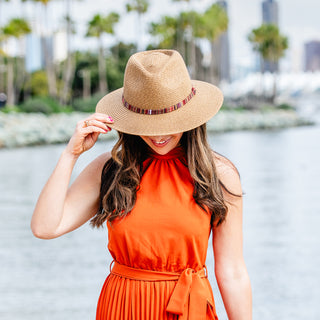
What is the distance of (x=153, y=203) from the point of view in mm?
1623

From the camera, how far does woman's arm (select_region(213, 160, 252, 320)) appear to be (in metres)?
1.68

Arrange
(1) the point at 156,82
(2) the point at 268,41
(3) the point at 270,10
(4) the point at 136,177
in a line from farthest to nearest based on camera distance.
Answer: (3) the point at 270,10
(2) the point at 268,41
(4) the point at 136,177
(1) the point at 156,82

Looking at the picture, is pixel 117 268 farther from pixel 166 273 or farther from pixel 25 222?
pixel 25 222

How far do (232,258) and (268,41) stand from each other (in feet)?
206

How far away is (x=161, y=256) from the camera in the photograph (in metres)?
1.60

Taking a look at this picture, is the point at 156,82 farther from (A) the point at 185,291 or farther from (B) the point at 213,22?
(B) the point at 213,22

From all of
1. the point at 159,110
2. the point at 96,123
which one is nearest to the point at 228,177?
the point at 159,110

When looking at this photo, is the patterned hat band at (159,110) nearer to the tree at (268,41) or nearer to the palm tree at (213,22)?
the palm tree at (213,22)

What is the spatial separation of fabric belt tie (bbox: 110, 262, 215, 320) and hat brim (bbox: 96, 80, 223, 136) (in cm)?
40

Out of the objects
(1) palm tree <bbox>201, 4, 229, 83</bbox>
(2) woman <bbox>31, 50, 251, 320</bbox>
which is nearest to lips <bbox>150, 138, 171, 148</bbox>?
(2) woman <bbox>31, 50, 251, 320</bbox>

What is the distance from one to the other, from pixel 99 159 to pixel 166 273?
1.30 feet

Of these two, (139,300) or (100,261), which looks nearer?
(139,300)

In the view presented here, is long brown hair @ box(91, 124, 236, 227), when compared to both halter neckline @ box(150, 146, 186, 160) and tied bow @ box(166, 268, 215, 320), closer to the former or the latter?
halter neckline @ box(150, 146, 186, 160)

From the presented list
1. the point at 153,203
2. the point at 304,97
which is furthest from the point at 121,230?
the point at 304,97
